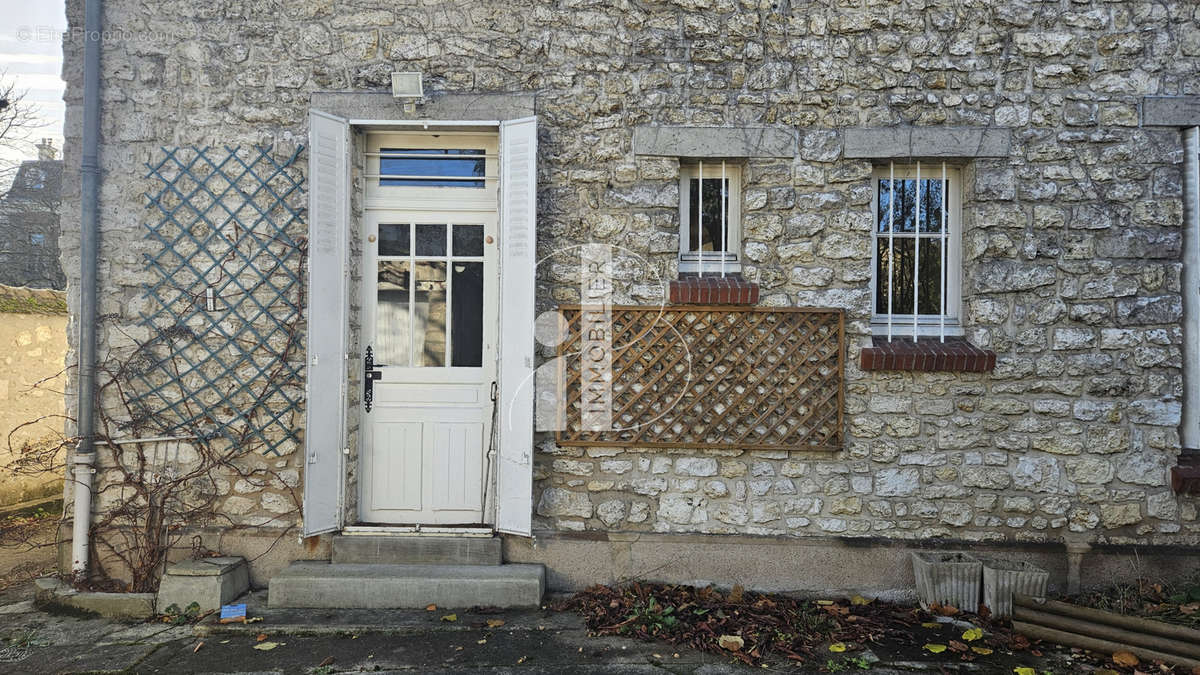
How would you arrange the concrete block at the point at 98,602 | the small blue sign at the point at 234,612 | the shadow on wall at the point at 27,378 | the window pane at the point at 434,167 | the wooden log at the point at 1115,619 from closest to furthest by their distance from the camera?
the wooden log at the point at 1115,619 → the small blue sign at the point at 234,612 → the concrete block at the point at 98,602 → the window pane at the point at 434,167 → the shadow on wall at the point at 27,378

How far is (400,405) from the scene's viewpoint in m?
4.56

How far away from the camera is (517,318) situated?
4215 mm

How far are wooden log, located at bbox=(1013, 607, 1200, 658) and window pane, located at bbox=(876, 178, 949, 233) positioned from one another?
2301 mm

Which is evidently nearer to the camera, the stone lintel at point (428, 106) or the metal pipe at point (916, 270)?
the stone lintel at point (428, 106)

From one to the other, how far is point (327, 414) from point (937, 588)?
371 cm

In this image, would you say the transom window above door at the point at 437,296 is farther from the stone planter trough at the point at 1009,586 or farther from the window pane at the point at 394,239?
the stone planter trough at the point at 1009,586

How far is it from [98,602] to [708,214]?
14.1 feet

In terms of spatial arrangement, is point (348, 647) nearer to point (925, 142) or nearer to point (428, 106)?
point (428, 106)

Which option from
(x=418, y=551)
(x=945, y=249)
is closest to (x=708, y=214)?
(x=945, y=249)

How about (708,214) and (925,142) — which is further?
(708,214)

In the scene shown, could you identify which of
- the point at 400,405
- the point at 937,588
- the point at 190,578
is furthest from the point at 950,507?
the point at 190,578

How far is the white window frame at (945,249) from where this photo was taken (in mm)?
4473

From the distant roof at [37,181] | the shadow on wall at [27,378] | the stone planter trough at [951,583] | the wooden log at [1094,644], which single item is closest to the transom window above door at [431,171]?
the stone planter trough at [951,583]

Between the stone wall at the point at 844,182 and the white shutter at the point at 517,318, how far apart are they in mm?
204
